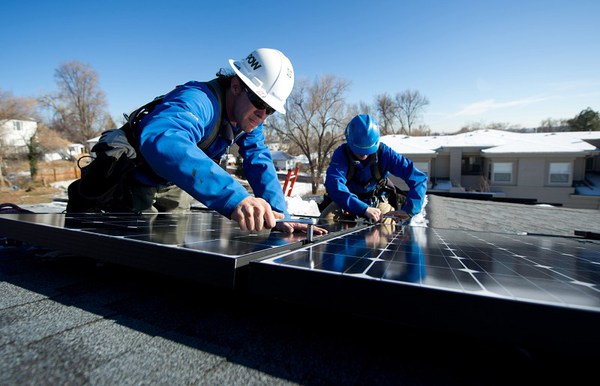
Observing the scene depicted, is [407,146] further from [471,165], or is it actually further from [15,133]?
[15,133]

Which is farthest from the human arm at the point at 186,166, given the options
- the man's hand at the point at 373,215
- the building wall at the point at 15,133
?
the building wall at the point at 15,133

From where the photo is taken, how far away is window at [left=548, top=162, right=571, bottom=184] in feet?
70.9

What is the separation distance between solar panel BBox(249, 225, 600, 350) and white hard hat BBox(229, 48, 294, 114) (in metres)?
1.73

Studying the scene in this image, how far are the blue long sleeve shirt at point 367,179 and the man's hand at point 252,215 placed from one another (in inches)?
122

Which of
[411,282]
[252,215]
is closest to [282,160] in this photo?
[252,215]

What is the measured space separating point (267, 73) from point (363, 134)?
7.87 ft

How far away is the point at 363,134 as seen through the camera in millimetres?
4629

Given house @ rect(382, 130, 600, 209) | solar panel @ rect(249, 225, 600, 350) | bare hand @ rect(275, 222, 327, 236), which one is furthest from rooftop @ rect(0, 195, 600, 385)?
house @ rect(382, 130, 600, 209)

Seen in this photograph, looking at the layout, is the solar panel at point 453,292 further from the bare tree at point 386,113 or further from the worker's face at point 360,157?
the bare tree at point 386,113

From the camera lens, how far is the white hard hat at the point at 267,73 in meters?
2.56

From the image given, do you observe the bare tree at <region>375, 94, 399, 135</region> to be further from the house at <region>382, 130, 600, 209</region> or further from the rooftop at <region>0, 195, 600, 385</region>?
the rooftop at <region>0, 195, 600, 385</region>

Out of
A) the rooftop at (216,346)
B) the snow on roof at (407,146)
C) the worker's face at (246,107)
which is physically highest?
the snow on roof at (407,146)

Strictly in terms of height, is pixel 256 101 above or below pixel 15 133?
below

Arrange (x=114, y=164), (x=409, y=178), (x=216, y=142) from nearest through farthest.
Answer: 1. (x=114, y=164)
2. (x=216, y=142)
3. (x=409, y=178)
